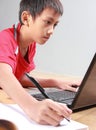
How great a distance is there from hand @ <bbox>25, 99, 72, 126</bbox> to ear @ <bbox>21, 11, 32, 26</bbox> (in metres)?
0.61

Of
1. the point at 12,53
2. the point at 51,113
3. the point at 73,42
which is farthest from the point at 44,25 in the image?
the point at 73,42

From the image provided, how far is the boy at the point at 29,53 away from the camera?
55cm

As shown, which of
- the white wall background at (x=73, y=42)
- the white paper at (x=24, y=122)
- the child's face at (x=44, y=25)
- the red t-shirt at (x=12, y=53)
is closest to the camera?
the white paper at (x=24, y=122)

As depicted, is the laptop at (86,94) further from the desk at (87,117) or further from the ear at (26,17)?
the ear at (26,17)

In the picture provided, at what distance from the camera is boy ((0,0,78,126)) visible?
1.80ft

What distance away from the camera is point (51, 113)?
54 cm

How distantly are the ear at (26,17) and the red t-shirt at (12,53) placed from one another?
0.16 feet

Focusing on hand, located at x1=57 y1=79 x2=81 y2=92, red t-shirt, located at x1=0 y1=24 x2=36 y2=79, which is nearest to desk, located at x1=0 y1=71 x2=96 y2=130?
red t-shirt, located at x1=0 y1=24 x2=36 y2=79

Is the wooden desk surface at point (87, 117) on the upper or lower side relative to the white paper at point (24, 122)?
lower

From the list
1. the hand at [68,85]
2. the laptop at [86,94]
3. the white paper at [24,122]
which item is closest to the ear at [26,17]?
the hand at [68,85]

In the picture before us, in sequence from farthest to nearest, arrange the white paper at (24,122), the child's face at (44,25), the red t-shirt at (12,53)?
the child's face at (44,25), the red t-shirt at (12,53), the white paper at (24,122)

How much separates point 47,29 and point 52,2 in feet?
0.39

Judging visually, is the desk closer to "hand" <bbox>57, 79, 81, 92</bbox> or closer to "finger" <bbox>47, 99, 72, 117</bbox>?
"finger" <bbox>47, 99, 72, 117</bbox>

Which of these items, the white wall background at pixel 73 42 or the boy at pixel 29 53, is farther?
the white wall background at pixel 73 42
